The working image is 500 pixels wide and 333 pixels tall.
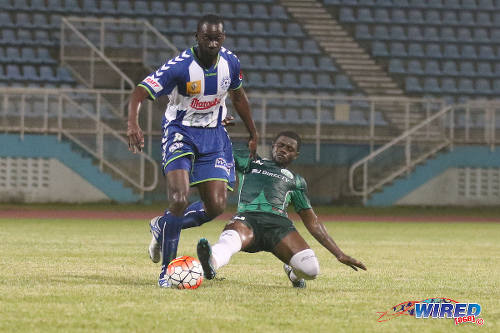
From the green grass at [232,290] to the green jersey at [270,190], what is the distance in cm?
58

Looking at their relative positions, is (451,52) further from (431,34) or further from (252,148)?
(252,148)

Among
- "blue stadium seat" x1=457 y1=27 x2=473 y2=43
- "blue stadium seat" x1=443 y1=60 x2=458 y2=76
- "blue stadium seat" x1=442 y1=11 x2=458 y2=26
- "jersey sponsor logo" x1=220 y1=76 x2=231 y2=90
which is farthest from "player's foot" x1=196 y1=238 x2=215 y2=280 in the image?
"blue stadium seat" x1=442 y1=11 x2=458 y2=26

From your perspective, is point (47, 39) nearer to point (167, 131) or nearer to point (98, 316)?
point (167, 131)

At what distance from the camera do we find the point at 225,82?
697 cm

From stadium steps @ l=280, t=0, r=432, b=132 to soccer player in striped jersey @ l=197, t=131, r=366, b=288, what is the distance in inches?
642

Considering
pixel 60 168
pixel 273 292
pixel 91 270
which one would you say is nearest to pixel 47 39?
pixel 60 168

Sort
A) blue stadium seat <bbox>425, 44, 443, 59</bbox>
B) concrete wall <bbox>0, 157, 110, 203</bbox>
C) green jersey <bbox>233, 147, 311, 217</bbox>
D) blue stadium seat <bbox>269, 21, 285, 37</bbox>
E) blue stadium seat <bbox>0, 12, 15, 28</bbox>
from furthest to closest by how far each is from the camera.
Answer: blue stadium seat <bbox>425, 44, 443, 59</bbox>, blue stadium seat <bbox>269, 21, 285, 37</bbox>, blue stadium seat <bbox>0, 12, 15, 28</bbox>, concrete wall <bbox>0, 157, 110, 203</bbox>, green jersey <bbox>233, 147, 311, 217</bbox>

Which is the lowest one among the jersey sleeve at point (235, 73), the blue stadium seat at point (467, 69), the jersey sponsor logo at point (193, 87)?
the blue stadium seat at point (467, 69)

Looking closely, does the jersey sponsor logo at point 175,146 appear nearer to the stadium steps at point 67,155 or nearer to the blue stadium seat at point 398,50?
the stadium steps at point 67,155

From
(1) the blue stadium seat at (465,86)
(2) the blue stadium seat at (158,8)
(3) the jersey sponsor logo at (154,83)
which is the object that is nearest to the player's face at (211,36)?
(3) the jersey sponsor logo at (154,83)

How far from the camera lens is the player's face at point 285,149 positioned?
6.85 meters

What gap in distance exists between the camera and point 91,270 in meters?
7.62

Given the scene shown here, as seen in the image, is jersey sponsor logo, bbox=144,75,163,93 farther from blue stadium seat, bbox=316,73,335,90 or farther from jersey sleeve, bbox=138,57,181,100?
blue stadium seat, bbox=316,73,335,90

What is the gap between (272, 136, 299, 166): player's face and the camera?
685 centimetres
